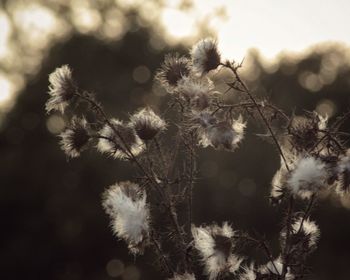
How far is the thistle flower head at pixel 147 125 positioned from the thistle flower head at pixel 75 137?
0.26 meters

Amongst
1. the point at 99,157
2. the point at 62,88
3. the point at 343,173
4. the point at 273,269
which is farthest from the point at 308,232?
the point at 99,157

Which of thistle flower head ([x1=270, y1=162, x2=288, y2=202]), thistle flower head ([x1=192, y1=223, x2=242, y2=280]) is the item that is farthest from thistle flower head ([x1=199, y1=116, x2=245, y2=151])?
thistle flower head ([x1=192, y1=223, x2=242, y2=280])

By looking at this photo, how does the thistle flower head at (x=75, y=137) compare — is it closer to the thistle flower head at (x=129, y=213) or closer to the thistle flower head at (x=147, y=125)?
the thistle flower head at (x=147, y=125)

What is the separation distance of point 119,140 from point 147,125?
173mm

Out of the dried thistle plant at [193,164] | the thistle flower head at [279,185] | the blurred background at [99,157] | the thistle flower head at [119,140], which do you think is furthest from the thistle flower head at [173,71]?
the blurred background at [99,157]

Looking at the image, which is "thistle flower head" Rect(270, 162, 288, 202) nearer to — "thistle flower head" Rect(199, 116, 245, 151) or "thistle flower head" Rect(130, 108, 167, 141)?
"thistle flower head" Rect(199, 116, 245, 151)

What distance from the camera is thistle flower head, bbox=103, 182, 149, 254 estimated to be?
3.60 meters

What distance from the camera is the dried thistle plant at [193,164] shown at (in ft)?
11.7

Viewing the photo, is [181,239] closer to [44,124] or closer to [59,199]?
[59,199]

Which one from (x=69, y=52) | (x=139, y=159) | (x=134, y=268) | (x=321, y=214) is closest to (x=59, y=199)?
(x=134, y=268)

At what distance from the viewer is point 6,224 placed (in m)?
23.5

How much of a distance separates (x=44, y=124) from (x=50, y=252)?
4679 millimetres

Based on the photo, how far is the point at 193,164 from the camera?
12.8ft

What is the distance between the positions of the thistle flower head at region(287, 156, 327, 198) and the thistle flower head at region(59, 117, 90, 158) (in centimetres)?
117
